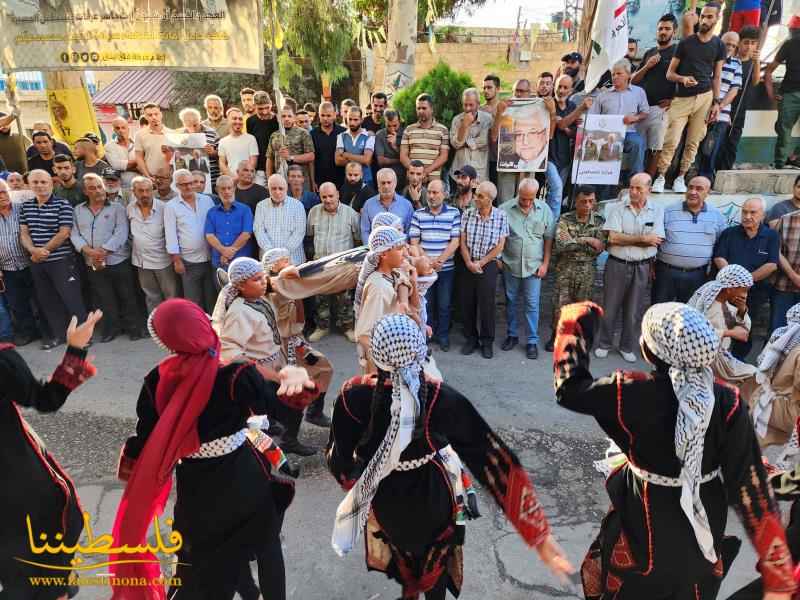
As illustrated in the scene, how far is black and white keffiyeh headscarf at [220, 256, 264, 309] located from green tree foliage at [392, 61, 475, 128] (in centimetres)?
555

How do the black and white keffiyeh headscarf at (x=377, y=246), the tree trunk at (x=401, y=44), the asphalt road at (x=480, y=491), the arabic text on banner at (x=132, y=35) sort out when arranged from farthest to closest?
1. the tree trunk at (x=401, y=44)
2. the arabic text on banner at (x=132, y=35)
3. the black and white keffiyeh headscarf at (x=377, y=246)
4. the asphalt road at (x=480, y=491)

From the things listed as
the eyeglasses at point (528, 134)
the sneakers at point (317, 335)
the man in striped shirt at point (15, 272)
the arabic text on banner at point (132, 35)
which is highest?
the arabic text on banner at point (132, 35)

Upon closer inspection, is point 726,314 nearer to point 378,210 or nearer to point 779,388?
point 779,388

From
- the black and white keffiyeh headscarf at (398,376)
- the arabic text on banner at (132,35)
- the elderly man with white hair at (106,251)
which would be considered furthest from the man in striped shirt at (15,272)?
the black and white keffiyeh headscarf at (398,376)

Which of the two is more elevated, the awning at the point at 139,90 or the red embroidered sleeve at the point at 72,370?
the awning at the point at 139,90

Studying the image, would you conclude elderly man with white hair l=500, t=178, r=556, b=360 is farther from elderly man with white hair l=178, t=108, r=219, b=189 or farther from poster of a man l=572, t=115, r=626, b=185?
elderly man with white hair l=178, t=108, r=219, b=189

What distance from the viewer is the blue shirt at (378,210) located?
6555 millimetres

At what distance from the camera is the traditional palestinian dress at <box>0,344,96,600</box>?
2582 millimetres

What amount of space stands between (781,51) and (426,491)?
8638mm

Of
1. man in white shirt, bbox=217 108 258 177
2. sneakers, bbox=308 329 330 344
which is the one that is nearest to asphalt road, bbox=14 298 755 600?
sneakers, bbox=308 329 330 344

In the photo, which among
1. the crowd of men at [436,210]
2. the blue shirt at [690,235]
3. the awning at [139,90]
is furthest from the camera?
the awning at [139,90]

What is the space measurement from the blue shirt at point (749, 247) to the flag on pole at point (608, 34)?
264 cm

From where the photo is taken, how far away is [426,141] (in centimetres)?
718

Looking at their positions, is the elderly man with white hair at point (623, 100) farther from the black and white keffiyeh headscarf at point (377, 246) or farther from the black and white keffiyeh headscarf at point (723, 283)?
the black and white keffiyeh headscarf at point (377, 246)
